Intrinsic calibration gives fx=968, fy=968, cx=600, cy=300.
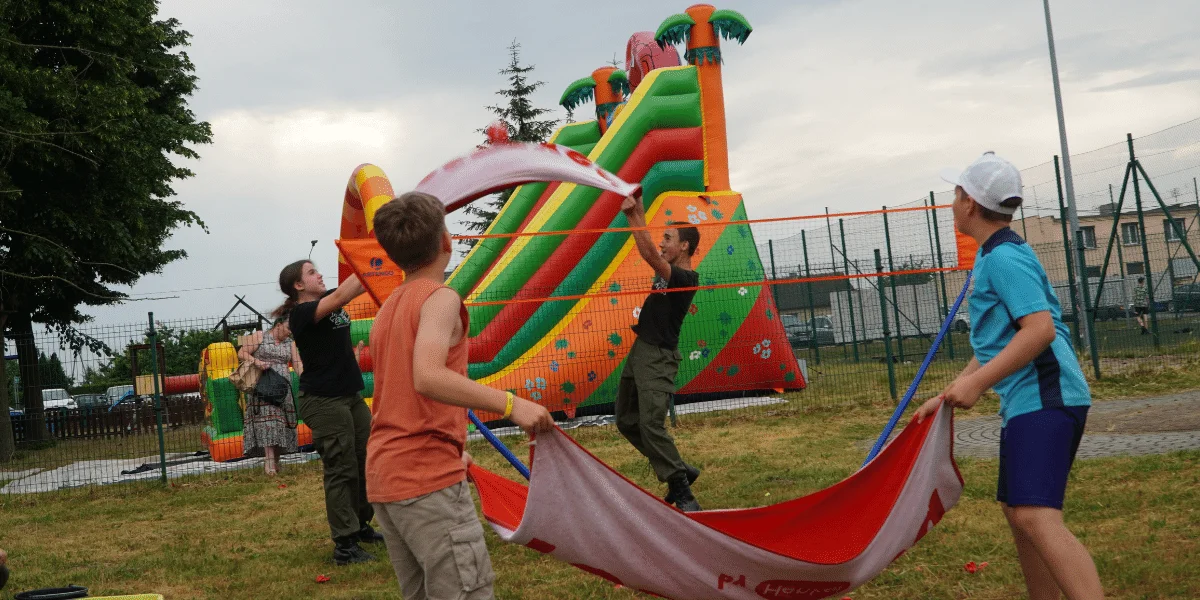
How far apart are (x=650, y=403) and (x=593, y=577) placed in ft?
4.43

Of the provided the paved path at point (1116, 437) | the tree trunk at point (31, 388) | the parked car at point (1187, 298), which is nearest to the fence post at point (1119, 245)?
the parked car at point (1187, 298)

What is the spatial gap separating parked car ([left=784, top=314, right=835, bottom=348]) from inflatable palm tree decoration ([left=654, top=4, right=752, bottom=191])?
16.6 feet

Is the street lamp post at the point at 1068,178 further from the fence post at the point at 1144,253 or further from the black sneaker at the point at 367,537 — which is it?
the black sneaker at the point at 367,537

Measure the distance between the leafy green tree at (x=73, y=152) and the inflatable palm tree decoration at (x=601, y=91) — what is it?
8299mm

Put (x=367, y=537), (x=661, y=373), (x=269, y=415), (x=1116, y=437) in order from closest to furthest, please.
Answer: (x=661, y=373)
(x=367, y=537)
(x=1116, y=437)
(x=269, y=415)

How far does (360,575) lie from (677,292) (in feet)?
8.51

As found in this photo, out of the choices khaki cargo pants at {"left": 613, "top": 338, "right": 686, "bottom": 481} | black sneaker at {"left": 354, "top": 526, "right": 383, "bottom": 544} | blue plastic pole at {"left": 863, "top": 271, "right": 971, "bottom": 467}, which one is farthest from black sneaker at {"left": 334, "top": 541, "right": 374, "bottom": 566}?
blue plastic pole at {"left": 863, "top": 271, "right": 971, "bottom": 467}

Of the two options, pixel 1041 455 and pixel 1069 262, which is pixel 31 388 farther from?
pixel 1069 262

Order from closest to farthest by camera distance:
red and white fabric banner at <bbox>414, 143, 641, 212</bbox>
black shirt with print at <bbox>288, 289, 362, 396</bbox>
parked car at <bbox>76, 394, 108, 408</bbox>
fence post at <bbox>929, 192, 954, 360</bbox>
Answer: red and white fabric banner at <bbox>414, 143, 641, 212</bbox>, black shirt with print at <bbox>288, 289, 362, 396</bbox>, parked car at <bbox>76, 394, 108, 408</bbox>, fence post at <bbox>929, 192, 954, 360</bbox>

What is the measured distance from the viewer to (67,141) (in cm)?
1798

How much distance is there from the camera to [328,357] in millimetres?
5910

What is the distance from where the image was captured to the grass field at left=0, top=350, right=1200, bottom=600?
4.74 metres

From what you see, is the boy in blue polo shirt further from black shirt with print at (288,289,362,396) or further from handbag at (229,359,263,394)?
handbag at (229,359,263,394)

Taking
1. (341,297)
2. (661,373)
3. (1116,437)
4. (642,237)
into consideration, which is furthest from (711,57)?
(341,297)
